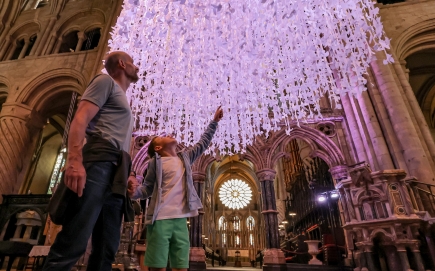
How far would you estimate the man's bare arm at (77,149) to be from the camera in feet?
3.32

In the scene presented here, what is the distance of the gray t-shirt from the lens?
4.10 ft

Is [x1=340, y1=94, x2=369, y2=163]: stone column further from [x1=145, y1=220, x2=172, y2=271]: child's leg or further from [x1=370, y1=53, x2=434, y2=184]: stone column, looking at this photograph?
[x1=145, y1=220, x2=172, y2=271]: child's leg

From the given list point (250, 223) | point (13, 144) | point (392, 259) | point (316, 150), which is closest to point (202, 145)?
point (392, 259)

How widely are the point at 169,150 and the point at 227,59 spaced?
2296mm

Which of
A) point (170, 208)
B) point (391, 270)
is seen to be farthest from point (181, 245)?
point (391, 270)

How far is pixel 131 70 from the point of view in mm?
1584

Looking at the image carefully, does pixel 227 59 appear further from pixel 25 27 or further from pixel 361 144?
pixel 25 27

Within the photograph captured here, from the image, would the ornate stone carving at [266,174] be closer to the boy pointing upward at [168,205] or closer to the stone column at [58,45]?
the boy pointing upward at [168,205]

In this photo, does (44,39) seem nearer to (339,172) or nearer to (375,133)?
(339,172)

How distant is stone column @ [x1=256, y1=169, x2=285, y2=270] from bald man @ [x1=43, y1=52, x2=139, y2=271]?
18.9ft

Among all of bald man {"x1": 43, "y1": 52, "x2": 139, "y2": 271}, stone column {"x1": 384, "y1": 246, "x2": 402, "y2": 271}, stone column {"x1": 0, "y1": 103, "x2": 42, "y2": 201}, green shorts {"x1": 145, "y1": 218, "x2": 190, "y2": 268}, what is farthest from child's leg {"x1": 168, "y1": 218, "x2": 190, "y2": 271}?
stone column {"x1": 0, "y1": 103, "x2": 42, "y2": 201}

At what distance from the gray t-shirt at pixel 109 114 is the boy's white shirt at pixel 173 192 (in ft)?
2.17

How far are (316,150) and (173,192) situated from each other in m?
6.34

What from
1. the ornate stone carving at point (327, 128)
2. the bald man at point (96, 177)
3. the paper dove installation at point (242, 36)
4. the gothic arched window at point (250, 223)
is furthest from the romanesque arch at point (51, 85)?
the gothic arched window at point (250, 223)
